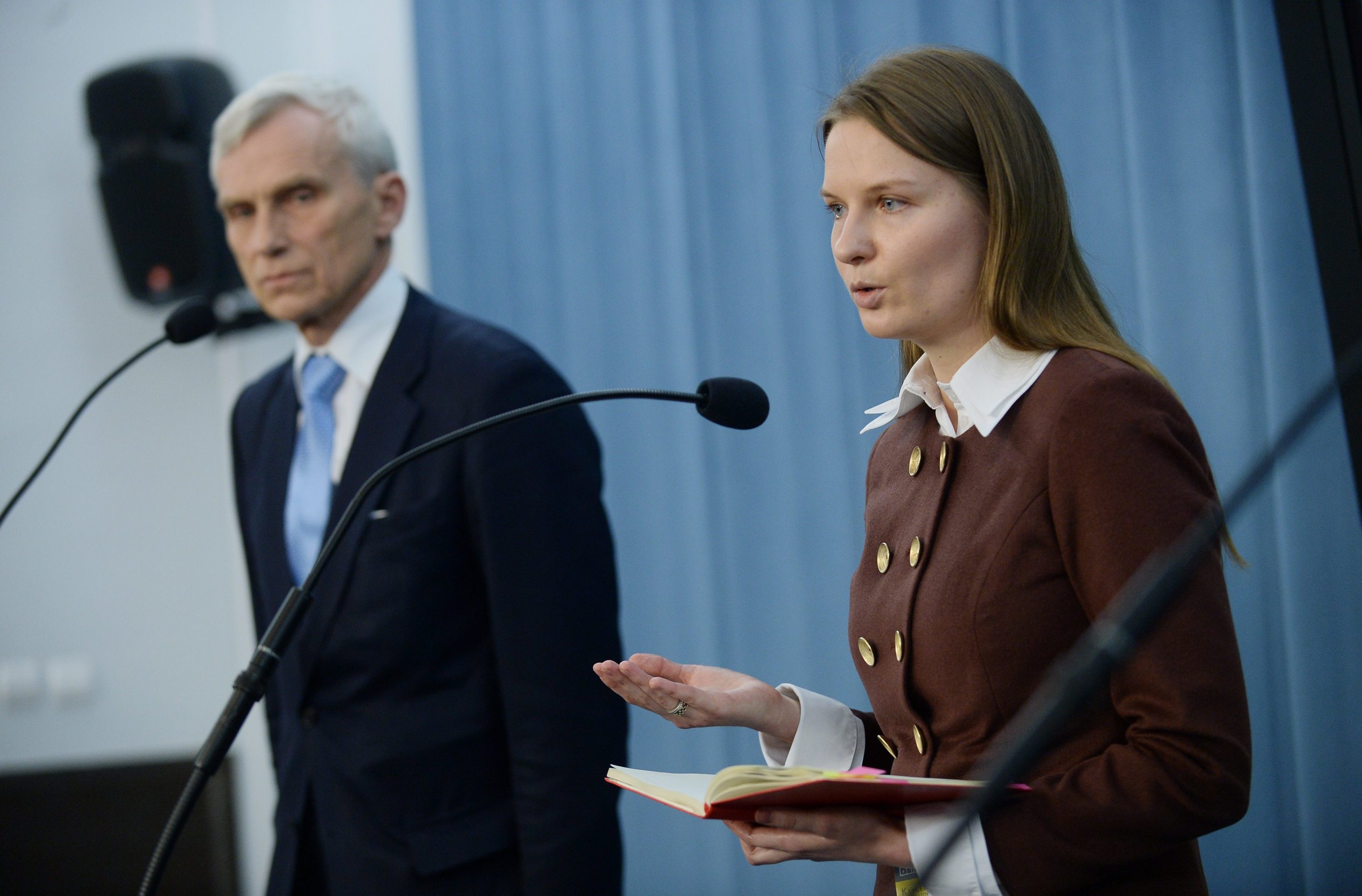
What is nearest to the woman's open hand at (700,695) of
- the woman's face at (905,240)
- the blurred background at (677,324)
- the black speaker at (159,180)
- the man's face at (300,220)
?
the woman's face at (905,240)

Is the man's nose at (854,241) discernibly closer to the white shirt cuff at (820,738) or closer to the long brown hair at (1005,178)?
the long brown hair at (1005,178)

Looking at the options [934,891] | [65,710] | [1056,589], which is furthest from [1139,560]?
[65,710]

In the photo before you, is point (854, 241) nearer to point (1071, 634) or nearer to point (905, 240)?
point (905, 240)

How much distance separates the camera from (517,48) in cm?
266

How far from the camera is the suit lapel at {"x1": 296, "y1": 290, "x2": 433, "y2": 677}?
5.06 feet

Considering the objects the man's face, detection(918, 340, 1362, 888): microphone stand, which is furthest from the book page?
the man's face

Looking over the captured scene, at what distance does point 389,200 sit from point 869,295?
102 centimetres

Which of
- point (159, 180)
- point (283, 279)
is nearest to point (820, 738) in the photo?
point (283, 279)

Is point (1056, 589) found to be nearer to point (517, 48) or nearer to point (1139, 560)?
point (1139, 560)

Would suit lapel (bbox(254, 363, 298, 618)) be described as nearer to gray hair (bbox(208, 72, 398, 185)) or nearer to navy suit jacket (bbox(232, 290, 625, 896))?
navy suit jacket (bbox(232, 290, 625, 896))

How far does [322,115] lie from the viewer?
1.75m

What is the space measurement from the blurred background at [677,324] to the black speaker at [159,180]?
0.64 feet

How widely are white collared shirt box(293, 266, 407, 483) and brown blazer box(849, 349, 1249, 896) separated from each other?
902 millimetres

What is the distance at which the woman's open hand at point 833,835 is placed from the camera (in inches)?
34.4
